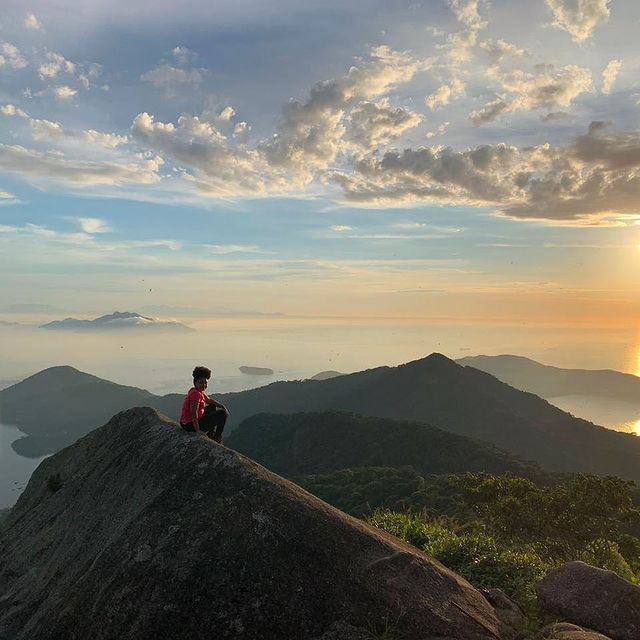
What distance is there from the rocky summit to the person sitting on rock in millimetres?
581

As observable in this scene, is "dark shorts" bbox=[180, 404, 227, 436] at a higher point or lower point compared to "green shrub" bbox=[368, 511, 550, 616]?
higher

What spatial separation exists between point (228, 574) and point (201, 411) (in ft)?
16.7

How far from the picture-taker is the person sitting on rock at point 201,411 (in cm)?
1259

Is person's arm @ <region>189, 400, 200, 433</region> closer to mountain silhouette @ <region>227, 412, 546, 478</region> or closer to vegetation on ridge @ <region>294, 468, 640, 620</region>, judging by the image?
vegetation on ridge @ <region>294, 468, 640, 620</region>

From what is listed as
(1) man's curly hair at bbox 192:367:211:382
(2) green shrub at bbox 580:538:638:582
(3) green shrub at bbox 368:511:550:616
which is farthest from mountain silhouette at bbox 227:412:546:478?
(1) man's curly hair at bbox 192:367:211:382

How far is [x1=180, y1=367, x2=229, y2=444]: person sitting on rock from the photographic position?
12.6 meters

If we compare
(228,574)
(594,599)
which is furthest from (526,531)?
(228,574)

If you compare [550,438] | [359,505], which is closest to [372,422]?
[550,438]

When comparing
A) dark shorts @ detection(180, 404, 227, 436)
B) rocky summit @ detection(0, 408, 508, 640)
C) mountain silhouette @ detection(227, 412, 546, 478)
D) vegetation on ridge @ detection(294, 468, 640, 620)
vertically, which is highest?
dark shorts @ detection(180, 404, 227, 436)

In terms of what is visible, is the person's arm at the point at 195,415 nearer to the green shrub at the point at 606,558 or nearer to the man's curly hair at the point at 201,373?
the man's curly hair at the point at 201,373

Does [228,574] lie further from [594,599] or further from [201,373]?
[594,599]

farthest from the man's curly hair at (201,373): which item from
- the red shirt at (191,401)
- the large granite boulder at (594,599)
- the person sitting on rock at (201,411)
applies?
the large granite boulder at (594,599)

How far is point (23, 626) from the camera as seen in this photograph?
11156 millimetres

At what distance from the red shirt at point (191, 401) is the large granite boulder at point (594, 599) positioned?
901 centimetres
